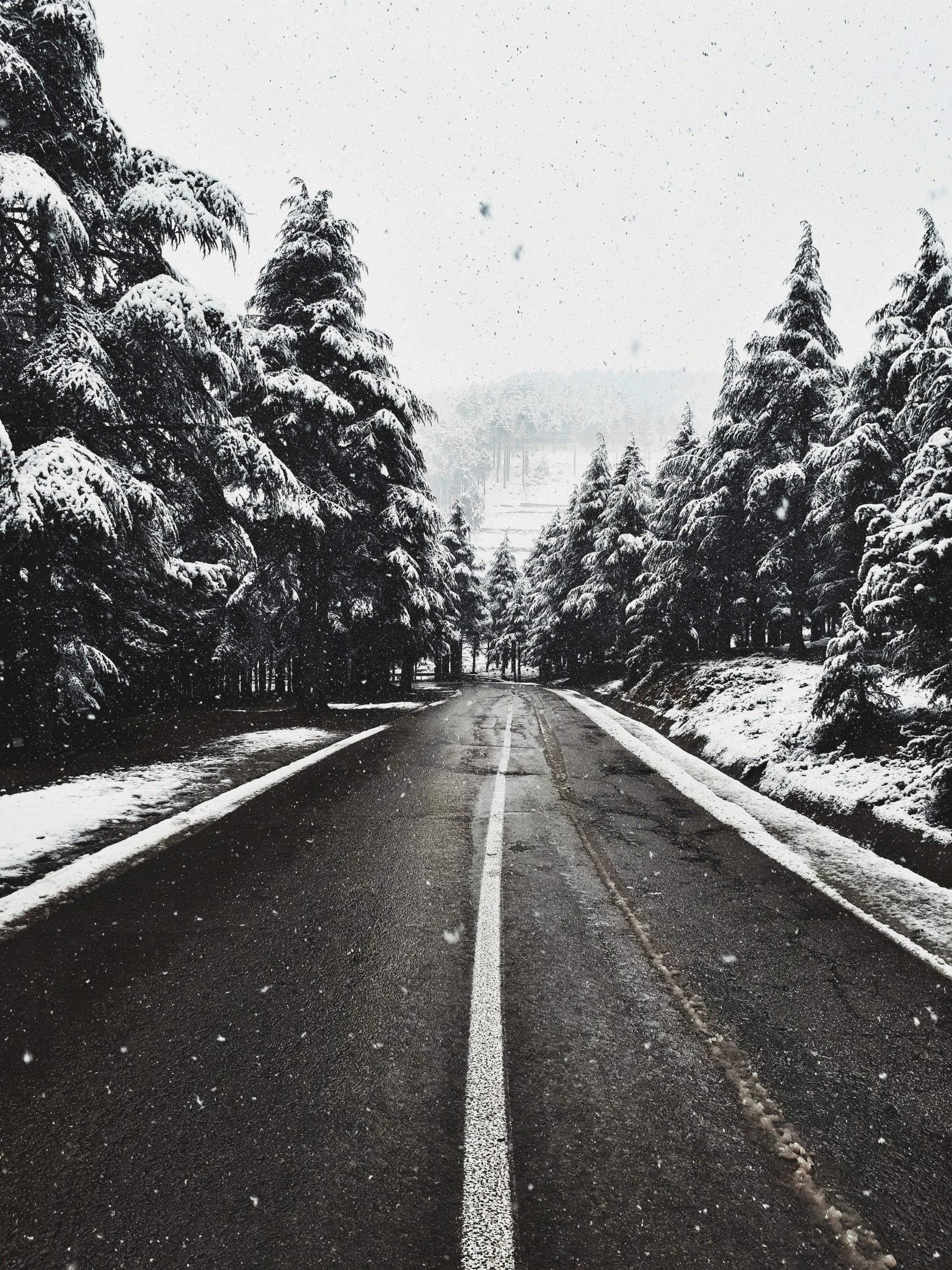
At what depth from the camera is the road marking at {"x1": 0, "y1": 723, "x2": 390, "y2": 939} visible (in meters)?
4.23

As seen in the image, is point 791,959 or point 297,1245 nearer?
point 297,1245

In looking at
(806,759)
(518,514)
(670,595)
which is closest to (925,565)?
(806,759)

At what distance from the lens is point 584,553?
116 ft

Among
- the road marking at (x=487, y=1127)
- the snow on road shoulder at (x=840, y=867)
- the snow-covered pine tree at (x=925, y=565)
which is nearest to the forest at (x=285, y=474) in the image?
the snow-covered pine tree at (x=925, y=565)

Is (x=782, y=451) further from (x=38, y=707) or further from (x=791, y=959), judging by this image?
(x=38, y=707)

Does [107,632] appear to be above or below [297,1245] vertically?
above

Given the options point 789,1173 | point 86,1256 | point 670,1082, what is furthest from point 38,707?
point 789,1173

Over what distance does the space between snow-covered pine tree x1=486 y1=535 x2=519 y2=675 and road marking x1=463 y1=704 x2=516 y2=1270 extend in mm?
54797

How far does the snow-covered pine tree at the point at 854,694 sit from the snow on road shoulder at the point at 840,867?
141 cm

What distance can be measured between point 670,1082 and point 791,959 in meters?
1.54

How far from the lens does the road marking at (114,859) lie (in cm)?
423

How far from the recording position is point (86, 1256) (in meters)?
1.89

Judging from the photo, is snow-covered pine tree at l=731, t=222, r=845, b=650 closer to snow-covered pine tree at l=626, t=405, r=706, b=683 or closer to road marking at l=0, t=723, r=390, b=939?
snow-covered pine tree at l=626, t=405, r=706, b=683

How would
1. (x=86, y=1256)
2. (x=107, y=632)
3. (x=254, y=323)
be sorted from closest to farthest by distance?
(x=86, y=1256) < (x=107, y=632) < (x=254, y=323)
